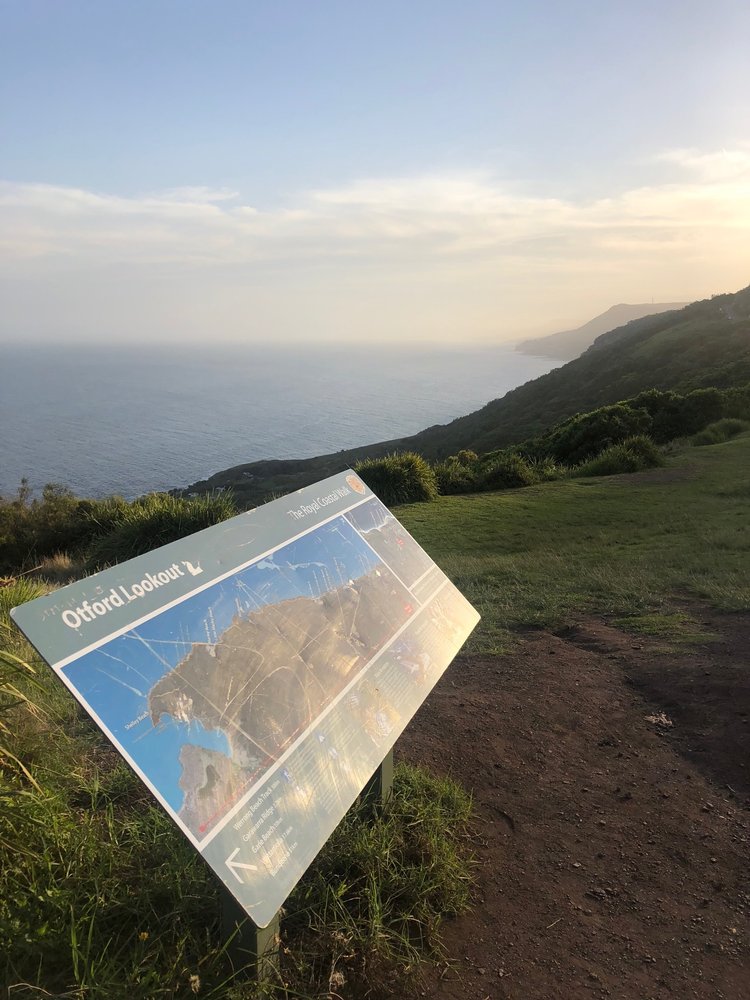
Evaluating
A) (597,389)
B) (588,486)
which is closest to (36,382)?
(597,389)

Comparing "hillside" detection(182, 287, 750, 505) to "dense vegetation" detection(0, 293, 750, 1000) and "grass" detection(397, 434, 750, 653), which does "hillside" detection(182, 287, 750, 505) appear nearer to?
"grass" detection(397, 434, 750, 653)

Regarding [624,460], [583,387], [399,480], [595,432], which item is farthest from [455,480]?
[583,387]

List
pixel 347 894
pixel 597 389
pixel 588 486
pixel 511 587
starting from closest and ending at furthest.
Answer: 1. pixel 347 894
2. pixel 511 587
3. pixel 588 486
4. pixel 597 389

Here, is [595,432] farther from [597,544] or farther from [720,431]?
[597,544]

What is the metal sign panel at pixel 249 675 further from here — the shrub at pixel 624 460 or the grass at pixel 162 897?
the shrub at pixel 624 460

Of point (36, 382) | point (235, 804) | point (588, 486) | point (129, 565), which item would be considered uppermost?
point (36, 382)

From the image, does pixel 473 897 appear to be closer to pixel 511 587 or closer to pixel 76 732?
pixel 76 732

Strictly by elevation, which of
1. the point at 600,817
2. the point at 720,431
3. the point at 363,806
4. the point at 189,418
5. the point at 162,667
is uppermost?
the point at 189,418
